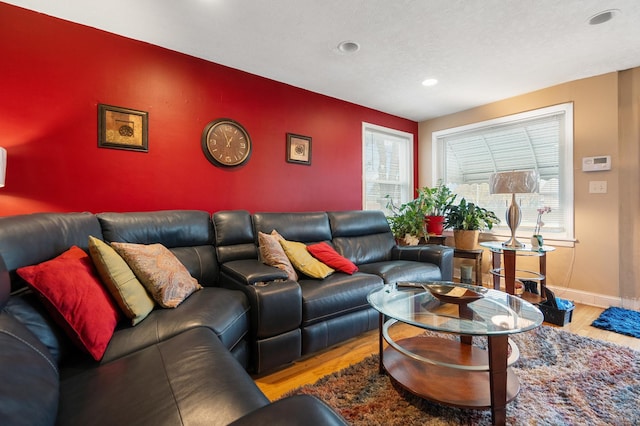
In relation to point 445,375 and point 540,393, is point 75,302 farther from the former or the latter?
point 540,393

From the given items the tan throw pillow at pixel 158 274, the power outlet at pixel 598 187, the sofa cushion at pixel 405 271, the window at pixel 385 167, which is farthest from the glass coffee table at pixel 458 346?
the window at pixel 385 167

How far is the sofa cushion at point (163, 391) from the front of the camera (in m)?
0.79

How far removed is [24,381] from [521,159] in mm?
4446

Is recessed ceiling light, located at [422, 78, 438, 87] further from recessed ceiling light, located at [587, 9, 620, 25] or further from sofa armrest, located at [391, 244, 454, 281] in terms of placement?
sofa armrest, located at [391, 244, 454, 281]

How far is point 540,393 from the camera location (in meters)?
1.57

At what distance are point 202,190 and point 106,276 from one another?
54.0 inches

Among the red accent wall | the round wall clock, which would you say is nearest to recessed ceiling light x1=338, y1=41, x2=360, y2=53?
the red accent wall

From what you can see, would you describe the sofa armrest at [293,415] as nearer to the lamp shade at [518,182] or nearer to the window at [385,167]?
the lamp shade at [518,182]

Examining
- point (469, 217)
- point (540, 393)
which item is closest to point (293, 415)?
point (540, 393)

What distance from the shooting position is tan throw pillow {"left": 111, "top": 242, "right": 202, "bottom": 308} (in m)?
1.55

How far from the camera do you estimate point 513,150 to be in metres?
3.60

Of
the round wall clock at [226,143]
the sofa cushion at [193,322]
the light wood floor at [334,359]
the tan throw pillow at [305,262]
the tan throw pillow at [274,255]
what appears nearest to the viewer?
the sofa cushion at [193,322]

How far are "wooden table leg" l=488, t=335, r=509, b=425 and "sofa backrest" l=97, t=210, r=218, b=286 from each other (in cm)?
186

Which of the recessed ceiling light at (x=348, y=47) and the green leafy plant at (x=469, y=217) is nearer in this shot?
the recessed ceiling light at (x=348, y=47)
